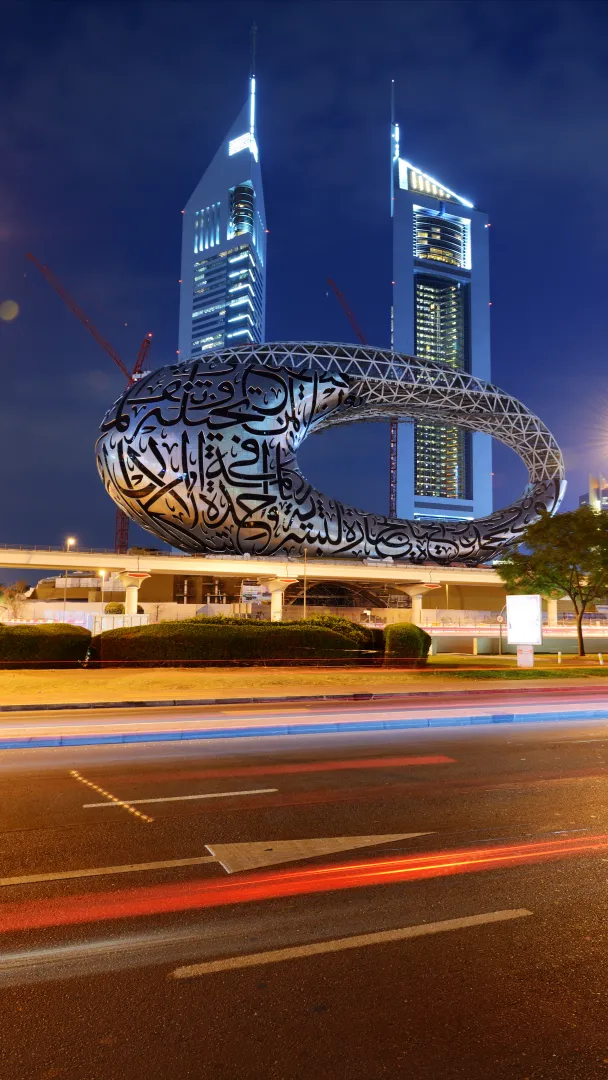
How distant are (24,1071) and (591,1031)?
278 centimetres

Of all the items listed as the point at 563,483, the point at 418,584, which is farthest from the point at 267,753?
the point at 563,483

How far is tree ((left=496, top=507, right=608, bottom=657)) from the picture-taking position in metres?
33.1

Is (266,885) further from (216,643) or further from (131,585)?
(131,585)

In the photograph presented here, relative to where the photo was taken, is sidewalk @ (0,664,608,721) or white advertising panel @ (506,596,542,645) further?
white advertising panel @ (506,596,542,645)

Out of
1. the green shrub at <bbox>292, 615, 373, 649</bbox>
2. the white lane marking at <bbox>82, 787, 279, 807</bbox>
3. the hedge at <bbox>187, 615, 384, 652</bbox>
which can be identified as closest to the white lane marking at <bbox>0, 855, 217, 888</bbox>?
the white lane marking at <bbox>82, 787, 279, 807</bbox>

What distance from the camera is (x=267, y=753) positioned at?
432 inches

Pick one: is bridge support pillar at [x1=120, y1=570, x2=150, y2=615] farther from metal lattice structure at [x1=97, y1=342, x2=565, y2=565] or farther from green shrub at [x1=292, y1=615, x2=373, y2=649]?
green shrub at [x1=292, y1=615, x2=373, y2=649]

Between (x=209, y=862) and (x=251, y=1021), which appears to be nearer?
(x=251, y=1021)

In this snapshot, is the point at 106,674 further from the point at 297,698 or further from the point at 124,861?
the point at 124,861

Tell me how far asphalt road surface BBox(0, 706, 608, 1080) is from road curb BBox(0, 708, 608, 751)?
8.99 feet

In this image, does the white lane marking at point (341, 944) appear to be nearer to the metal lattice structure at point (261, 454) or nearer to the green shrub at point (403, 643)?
→ the green shrub at point (403, 643)

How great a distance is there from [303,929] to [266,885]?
2.73 feet

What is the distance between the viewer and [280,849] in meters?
6.15

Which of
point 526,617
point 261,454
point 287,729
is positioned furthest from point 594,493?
point 287,729
